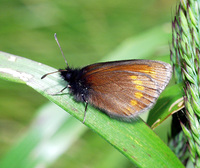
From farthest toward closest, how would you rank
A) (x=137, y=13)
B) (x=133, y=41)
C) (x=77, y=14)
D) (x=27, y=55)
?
(x=137, y=13) < (x=77, y=14) < (x=27, y=55) < (x=133, y=41)

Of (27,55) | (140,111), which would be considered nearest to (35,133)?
(140,111)

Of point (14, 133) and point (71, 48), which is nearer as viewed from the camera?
point (14, 133)

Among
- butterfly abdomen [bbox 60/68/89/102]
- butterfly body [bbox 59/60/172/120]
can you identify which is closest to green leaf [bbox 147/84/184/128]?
butterfly body [bbox 59/60/172/120]

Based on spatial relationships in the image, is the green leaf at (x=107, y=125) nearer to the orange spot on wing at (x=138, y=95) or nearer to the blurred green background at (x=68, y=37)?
the orange spot on wing at (x=138, y=95)

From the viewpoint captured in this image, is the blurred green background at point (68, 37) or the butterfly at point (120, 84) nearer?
the butterfly at point (120, 84)

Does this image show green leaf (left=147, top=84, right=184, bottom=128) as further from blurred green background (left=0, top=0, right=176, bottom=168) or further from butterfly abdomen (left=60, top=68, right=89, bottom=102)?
blurred green background (left=0, top=0, right=176, bottom=168)

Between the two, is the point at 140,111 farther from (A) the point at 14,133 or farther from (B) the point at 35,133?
(A) the point at 14,133

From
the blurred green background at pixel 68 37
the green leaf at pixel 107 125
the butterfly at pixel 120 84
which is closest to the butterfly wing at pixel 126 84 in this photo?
the butterfly at pixel 120 84
